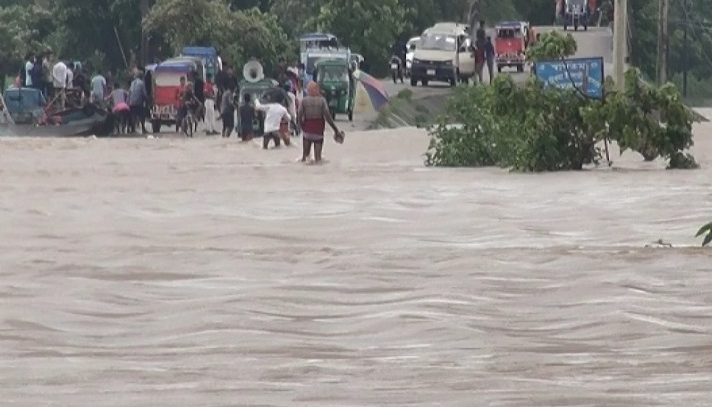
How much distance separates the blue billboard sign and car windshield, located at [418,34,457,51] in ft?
98.4

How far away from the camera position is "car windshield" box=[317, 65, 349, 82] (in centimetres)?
4634

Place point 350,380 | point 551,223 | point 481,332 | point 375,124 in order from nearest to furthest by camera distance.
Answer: point 350,380 < point 481,332 < point 551,223 < point 375,124

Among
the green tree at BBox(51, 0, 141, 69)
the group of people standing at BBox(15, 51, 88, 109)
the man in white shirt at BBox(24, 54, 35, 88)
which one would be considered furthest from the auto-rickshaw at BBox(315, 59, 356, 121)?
the green tree at BBox(51, 0, 141, 69)

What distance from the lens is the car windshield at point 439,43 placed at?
56.8 m

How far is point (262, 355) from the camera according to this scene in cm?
1023

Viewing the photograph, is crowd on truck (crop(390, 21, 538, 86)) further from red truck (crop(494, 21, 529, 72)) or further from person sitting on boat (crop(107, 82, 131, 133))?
person sitting on boat (crop(107, 82, 131, 133))

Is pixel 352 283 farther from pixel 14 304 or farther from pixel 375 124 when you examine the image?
pixel 375 124

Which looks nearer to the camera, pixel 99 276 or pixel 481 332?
pixel 481 332

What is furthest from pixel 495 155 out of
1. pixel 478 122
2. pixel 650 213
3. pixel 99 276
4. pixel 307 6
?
pixel 307 6

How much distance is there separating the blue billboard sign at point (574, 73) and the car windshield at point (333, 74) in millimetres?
20023

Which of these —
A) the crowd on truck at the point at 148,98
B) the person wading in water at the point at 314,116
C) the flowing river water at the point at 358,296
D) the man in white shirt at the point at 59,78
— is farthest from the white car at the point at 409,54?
the flowing river water at the point at 358,296

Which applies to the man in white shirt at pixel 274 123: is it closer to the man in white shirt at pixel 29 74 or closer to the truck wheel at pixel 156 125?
the truck wheel at pixel 156 125

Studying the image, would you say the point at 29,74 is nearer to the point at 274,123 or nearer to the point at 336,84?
the point at 336,84

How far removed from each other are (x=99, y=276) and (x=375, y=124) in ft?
107
